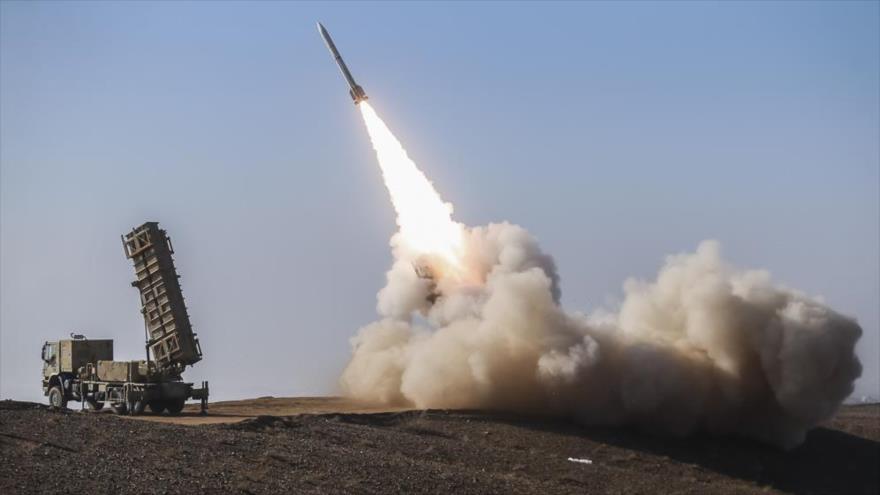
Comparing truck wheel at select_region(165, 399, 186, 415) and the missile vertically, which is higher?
→ the missile

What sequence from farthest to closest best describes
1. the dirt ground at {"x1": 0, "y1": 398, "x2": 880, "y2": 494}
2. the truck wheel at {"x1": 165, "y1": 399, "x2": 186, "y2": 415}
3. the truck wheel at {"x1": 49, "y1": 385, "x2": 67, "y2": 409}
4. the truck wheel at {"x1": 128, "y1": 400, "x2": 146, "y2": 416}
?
the truck wheel at {"x1": 49, "y1": 385, "x2": 67, "y2": 409}, the truck wheel at {"x1": 165, "y1": 399, "x2": 186, "y2": 415}, the truck wheel at {"x1": 128, "y1": 400, "x2": 146, "y2": 416}, the dirt ground at {"x1": 0, "y1": 398, "x2": 880, "y2": 494}

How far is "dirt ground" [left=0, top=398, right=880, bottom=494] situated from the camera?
20969 mm

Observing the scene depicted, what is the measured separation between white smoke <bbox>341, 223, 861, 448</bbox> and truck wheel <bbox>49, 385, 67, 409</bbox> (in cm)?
997

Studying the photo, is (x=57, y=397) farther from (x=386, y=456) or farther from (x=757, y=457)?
(x=757, y=457)

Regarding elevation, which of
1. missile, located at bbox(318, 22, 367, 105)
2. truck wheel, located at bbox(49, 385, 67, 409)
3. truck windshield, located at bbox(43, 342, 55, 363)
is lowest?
truck wheel, located at bbox(49, 385, 67, 409)

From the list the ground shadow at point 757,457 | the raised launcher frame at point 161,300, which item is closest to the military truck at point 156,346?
the raised launcher frame at point 161,300

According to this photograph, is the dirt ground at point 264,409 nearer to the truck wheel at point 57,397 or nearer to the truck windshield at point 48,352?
the truck wheel at point 57,397

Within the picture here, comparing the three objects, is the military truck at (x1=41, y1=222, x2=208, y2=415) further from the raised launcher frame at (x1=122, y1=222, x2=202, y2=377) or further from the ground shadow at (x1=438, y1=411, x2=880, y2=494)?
the ground shadow at (x1=438, y1=411, x2=880, y2=494)

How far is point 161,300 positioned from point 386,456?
1069cm

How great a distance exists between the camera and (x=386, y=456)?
25016mm

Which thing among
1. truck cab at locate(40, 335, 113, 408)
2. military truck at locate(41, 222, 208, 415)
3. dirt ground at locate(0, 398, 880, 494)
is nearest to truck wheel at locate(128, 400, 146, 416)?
military truck at locate(41, 222, 208, 415)

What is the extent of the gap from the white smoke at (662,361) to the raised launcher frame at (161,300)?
6.44 metres

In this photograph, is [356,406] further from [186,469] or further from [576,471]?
[186,469]

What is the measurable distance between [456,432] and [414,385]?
4.41 metres
